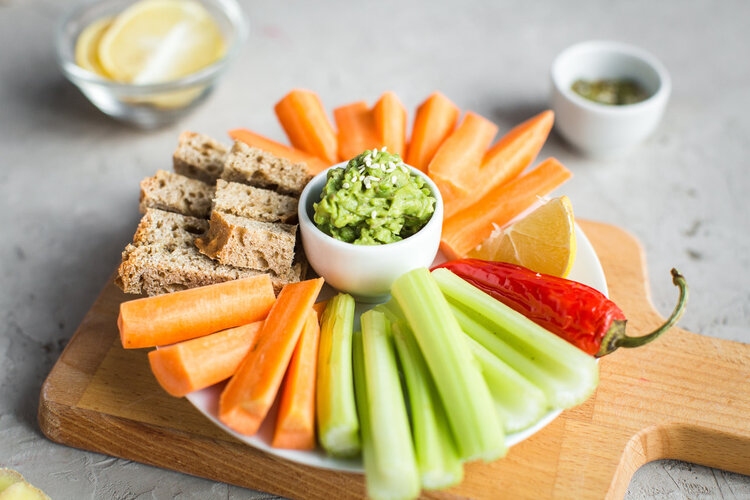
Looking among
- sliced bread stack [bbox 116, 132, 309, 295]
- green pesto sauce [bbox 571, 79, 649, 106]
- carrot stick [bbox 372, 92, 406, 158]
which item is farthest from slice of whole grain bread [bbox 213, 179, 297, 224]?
green pesto sauce [bbox 571, 79, 649, 106]

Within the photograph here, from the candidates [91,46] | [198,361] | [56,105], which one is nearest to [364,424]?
[198,361]

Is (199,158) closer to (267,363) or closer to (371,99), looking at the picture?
(267,363)

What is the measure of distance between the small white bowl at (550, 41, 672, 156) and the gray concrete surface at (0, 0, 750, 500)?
0.19 metres

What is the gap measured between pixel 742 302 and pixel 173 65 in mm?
3376

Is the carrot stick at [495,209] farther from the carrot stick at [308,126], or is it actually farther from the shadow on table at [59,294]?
the shadow on table at [59,294]

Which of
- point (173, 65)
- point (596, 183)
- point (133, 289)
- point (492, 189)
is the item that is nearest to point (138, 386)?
point (133, 289)

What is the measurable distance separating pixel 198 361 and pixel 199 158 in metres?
1.22

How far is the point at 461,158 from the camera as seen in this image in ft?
10.4

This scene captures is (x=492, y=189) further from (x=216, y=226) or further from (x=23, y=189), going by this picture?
(x=23, y=189)

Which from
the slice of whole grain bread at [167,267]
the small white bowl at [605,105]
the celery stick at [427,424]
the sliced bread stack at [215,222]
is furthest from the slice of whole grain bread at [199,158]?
the small white bowl at [605,105]

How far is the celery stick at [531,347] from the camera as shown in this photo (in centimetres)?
224

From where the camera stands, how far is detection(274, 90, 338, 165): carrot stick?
338cm

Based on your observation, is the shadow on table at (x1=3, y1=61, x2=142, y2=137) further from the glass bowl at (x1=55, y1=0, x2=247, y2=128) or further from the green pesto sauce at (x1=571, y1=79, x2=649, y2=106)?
the green pesto sauce at (x1=571, y1=79, x2=649, y2=106)

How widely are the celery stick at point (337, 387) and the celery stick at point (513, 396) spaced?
46cm
